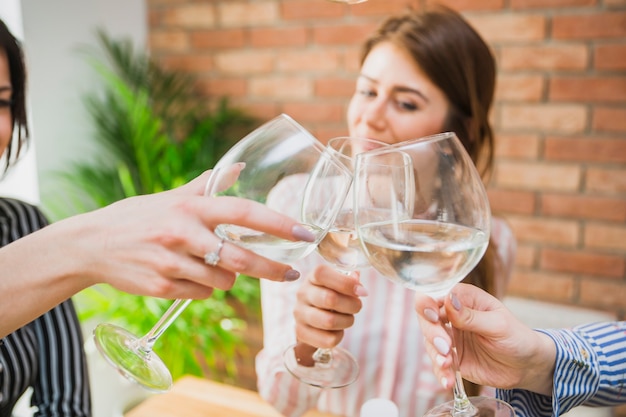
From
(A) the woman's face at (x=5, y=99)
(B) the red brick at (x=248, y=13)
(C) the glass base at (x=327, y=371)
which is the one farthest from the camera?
(B) the red brick at (x=248, y=13)

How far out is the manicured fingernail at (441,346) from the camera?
1.85 ft

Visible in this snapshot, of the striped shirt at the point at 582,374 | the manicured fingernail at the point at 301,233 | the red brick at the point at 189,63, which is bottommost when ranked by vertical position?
the striped shirt at the point at 582,374

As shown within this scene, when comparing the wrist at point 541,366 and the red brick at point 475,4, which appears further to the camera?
the red brick at point 475,4

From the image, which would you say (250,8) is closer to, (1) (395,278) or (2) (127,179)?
(2) (127,179)

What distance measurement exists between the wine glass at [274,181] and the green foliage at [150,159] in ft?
4.77

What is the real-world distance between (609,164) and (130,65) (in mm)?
1788

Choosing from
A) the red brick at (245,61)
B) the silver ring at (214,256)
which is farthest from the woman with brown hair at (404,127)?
the red brick at (245,61)

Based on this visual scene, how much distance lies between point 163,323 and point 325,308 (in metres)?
0.26

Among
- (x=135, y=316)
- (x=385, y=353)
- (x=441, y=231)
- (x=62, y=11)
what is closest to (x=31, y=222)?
(x=135, y=316)

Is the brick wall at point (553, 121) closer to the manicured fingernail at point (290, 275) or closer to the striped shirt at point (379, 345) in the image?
the striped shirt at point (379, 345)

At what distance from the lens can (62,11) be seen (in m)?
2.13

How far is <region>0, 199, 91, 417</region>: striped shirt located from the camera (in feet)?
3.76

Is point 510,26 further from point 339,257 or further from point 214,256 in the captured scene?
point 214,256

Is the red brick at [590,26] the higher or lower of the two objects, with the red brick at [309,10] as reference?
lower
